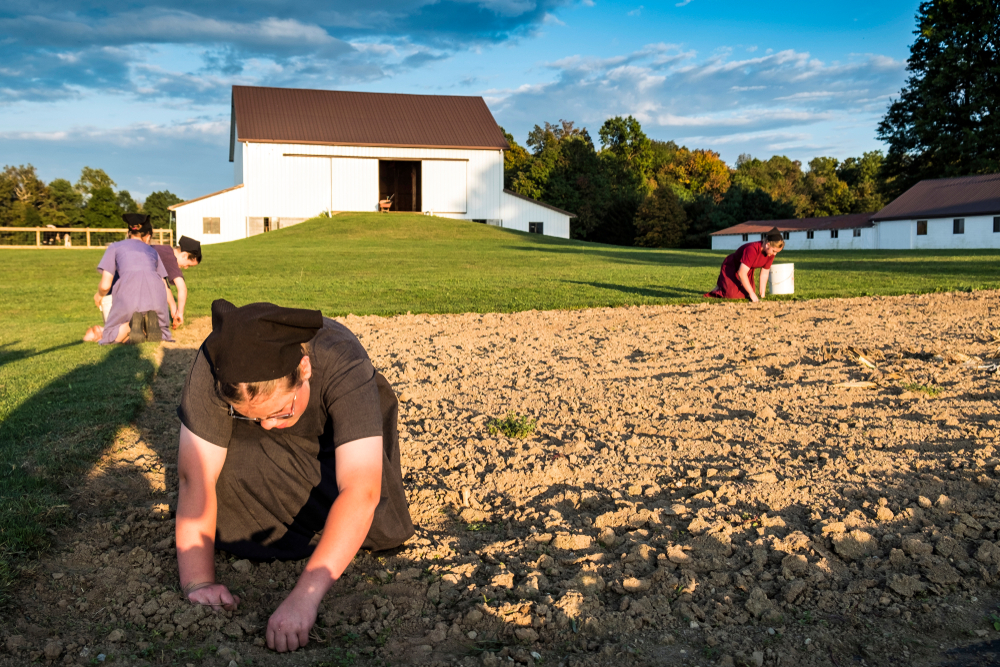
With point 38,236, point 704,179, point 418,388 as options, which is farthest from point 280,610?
point 704,179

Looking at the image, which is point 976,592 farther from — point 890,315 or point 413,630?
point 890,315

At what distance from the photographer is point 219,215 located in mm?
40781

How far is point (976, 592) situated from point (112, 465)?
468 centimetres

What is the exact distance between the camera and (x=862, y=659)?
8.69 ft

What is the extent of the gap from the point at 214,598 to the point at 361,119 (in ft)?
142

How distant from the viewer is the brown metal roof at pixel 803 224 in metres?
54.0

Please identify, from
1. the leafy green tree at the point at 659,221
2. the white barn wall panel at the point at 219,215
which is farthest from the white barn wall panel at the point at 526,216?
the white barn wall panel at the point at 219,215

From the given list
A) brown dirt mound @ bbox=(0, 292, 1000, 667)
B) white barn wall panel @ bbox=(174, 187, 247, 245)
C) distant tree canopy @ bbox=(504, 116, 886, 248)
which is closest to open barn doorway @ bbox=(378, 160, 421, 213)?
white barn wall panel @ bbox=(174, 187, 247, 245)

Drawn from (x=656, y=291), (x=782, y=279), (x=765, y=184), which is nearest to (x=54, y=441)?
(x=656, y=291)

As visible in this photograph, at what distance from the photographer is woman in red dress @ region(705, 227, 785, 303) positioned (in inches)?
448

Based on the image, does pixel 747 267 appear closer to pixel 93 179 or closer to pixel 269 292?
pixel 269 292

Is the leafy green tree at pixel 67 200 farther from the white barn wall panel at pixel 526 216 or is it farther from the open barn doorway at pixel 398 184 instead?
the white barn wall panel at pixel 526 216

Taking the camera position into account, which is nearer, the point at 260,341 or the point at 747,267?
the point at 260,341

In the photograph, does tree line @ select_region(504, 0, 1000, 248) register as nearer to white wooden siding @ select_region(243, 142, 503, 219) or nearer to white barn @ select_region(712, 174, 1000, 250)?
white barn @ select_region(712, 174, 1000, 250)
